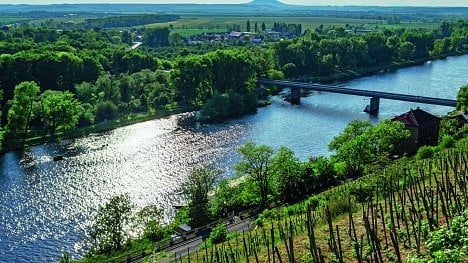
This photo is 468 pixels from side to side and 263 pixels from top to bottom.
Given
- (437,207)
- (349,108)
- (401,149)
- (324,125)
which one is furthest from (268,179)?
(349,108)

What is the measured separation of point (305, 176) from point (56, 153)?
3310 centimetres

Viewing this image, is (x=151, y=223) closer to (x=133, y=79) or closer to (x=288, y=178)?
(x=288, y=178)

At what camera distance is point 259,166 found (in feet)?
128

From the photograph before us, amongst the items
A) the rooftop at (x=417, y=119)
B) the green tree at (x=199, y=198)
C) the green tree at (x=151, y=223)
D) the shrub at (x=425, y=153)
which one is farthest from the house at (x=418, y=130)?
the green tree at (x=151, y=223)

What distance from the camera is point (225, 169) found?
168 feet

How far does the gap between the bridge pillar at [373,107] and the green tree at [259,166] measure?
39082 millimetres

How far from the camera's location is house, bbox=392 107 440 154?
48.1m

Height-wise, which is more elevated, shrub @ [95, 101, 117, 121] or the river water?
shrub @ [95, 101, 117, 121]

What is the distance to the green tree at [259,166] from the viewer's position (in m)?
38.6

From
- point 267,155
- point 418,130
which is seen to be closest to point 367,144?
point 418,130

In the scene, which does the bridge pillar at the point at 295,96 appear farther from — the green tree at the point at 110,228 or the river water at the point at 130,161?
the green tree at the point at 110,228

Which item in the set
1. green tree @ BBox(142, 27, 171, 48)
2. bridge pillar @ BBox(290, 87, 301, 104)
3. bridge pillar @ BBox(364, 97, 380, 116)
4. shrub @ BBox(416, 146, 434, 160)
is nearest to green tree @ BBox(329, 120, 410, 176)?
shrub @ BBox(416, 146, 434, 160)

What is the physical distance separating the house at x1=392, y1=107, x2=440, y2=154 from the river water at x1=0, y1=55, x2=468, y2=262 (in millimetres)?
9037

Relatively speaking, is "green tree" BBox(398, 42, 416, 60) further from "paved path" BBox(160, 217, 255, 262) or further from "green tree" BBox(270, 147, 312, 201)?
"paved path" BBox(160, 217, 255, 262)
